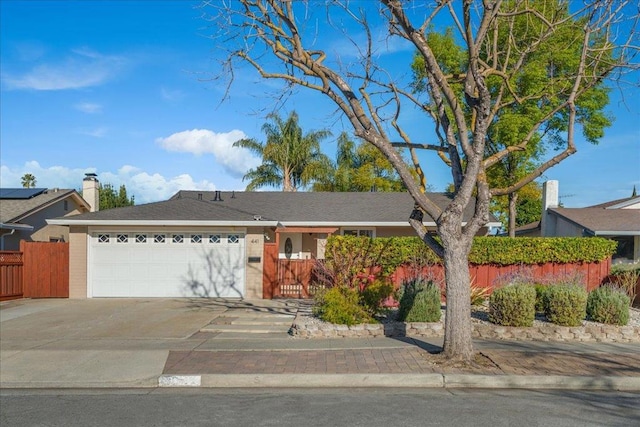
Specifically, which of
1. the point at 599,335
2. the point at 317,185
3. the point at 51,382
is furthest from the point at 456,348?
the point at 317,185

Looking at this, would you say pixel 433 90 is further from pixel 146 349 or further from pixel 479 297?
pixel 146 349

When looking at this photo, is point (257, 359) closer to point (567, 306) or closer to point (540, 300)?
point (567, 306)

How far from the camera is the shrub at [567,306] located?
1066cm

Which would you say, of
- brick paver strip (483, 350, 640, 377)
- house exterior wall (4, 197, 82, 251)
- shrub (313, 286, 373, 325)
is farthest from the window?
brick paver strip (483, 350, 640, 377)

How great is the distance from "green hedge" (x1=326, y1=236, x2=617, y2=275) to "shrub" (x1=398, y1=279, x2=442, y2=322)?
12.4 ft

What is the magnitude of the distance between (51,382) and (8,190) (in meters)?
19.2

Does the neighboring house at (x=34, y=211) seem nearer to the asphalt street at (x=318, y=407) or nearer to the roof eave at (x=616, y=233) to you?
the asphalt street at (x=318, y=407)

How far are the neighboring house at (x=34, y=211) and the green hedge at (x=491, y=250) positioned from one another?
41.4ft

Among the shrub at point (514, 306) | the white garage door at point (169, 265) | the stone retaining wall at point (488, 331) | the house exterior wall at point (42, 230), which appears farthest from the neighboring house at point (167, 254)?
the shrub at point (514, 306)

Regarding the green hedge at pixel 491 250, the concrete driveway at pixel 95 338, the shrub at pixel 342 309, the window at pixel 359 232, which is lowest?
the concrete driveway at pixel 95 338

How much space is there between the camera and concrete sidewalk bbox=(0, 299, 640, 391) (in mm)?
7617

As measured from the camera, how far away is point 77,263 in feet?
55.6

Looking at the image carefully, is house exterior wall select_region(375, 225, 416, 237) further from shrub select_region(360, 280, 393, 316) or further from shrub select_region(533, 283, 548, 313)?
shrub select_region(360, 280, 393, 316)

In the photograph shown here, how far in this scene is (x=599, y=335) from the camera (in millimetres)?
10336
